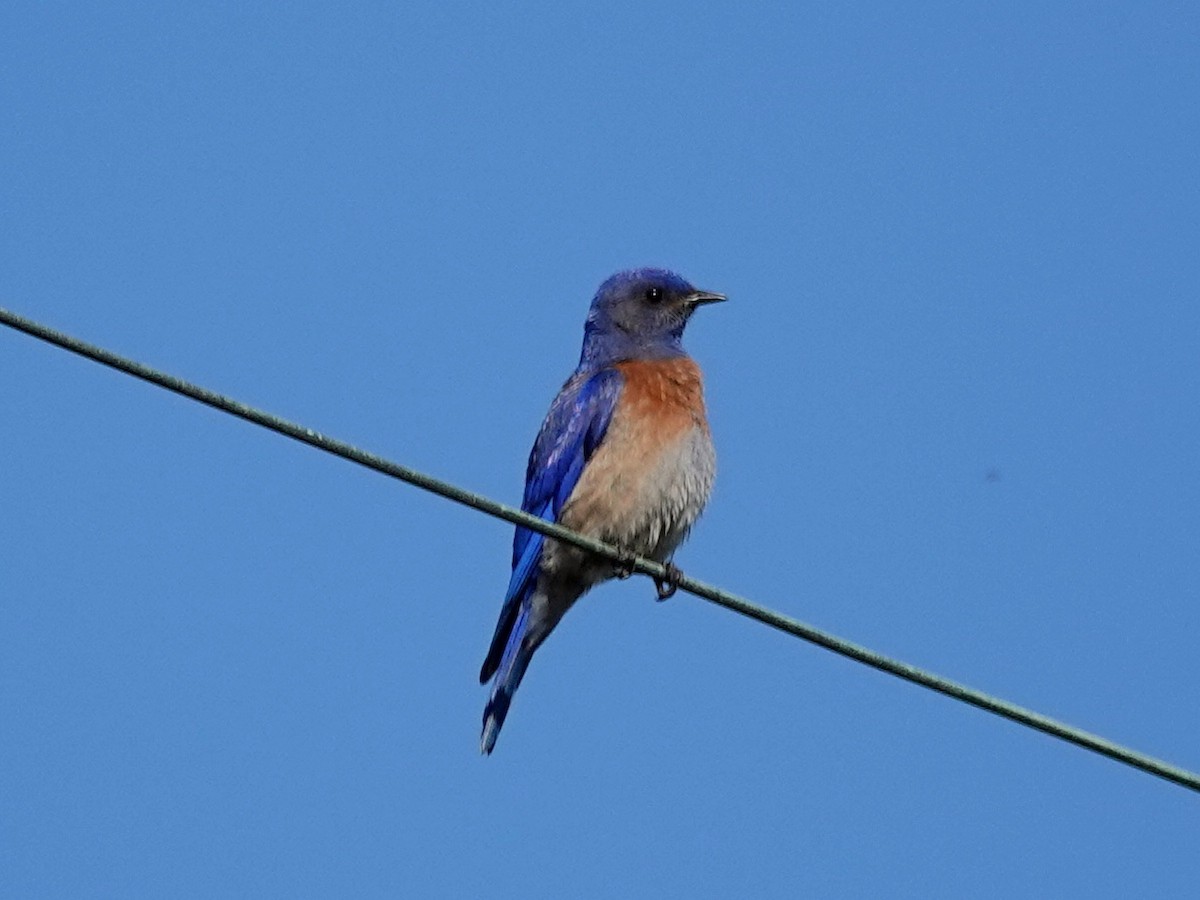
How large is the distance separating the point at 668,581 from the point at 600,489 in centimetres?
96

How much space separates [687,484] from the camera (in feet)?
→ 27.5

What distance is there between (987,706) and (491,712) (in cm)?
364

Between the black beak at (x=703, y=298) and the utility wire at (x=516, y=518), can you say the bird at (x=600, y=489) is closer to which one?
the black beak at (x=703, y=298)

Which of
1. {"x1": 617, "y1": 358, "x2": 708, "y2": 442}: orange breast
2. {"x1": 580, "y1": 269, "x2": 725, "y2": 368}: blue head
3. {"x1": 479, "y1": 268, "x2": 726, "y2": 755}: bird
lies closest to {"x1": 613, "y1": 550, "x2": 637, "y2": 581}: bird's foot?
{"x1": 479, "y1": 268, "x2": 726, "y2": 755}: bird

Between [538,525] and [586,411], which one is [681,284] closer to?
[586,411]

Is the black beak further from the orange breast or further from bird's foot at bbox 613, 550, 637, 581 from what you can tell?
bird's foot at bbox 613, 550, 637, 581

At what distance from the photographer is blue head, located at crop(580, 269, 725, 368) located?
934cm

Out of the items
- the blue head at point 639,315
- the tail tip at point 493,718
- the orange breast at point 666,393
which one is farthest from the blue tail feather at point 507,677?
the blue head at point 639,315

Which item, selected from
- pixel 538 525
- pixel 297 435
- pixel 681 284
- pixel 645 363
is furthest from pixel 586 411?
pixel 297 435

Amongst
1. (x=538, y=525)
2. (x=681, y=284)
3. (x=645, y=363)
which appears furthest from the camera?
(x=681, y=284)

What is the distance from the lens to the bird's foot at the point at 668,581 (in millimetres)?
7417

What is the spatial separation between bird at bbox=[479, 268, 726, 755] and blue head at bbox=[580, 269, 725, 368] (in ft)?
1.25

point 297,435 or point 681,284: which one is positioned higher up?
point 681,284

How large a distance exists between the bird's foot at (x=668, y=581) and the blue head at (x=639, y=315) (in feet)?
5.66
